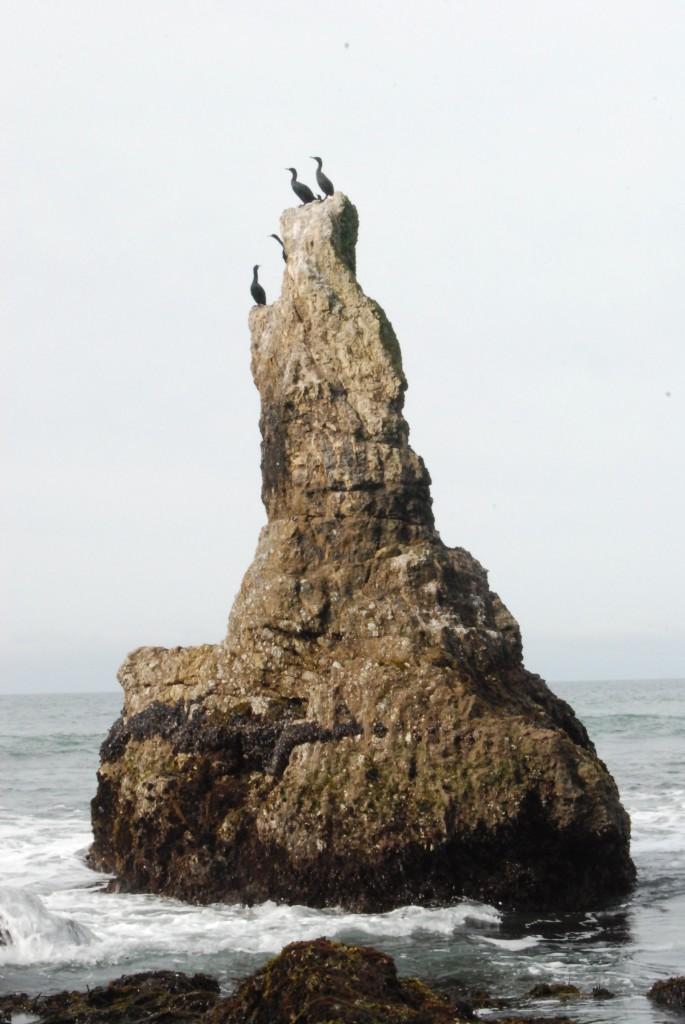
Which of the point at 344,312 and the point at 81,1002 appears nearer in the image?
the point at 81,1002

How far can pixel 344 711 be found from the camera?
49.3ft

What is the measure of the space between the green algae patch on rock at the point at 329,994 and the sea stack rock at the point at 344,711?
15.4 feet

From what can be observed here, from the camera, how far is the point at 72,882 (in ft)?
55.3

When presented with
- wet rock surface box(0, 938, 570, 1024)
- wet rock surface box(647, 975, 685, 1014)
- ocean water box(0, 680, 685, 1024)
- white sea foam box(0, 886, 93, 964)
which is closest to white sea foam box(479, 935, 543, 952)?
ocean water box(0, 680, 685, 1024)

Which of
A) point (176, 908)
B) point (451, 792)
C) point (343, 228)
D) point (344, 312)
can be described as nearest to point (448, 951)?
point (451, 792)

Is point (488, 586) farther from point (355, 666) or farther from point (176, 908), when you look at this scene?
point (176, 908)

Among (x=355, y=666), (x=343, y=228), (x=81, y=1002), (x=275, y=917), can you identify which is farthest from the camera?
(x=343, y=228)

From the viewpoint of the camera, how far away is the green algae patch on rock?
28.3 ft

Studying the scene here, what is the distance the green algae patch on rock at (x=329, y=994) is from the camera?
864 centimetres

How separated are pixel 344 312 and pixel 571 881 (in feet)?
24.8

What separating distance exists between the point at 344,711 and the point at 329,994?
6.32 metres

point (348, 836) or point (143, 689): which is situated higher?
point (143, 689)

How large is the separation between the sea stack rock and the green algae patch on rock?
185 inches

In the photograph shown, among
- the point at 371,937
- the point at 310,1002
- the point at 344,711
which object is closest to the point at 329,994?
the point at 310,1002
